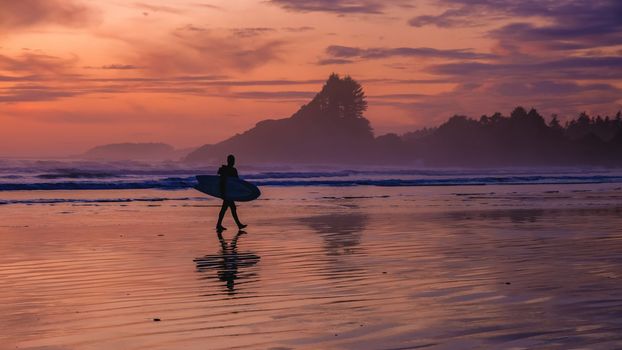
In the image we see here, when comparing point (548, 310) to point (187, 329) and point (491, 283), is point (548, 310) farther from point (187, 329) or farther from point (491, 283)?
point (187, 329)

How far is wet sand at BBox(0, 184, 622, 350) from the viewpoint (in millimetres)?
8078

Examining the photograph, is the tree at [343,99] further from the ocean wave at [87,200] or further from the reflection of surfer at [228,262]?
the reflection of surfer at [228,262]

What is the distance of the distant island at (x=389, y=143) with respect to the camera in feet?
579

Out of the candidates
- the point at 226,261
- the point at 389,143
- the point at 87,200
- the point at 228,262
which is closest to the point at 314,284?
the point at 228,262

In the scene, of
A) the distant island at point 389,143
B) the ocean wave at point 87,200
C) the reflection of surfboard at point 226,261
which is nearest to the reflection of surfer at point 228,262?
the reflection of surfboard at point 226,261

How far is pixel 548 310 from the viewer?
930 centimetres

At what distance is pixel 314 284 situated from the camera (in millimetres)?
11516

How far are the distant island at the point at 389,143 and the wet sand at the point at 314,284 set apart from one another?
151 metres

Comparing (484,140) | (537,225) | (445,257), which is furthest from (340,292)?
(484,140)

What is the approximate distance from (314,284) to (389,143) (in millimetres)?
169505

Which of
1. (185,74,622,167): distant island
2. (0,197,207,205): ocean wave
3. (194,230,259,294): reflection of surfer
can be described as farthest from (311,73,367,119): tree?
(194,230,259,294): reflection of surfer

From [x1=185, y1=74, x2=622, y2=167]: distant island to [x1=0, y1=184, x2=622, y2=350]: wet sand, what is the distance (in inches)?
5947

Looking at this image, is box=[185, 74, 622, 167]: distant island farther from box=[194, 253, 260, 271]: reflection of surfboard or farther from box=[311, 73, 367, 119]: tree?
box=[194, 253, 260, 271]: reflection of surfboard

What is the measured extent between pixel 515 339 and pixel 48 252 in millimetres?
10591
